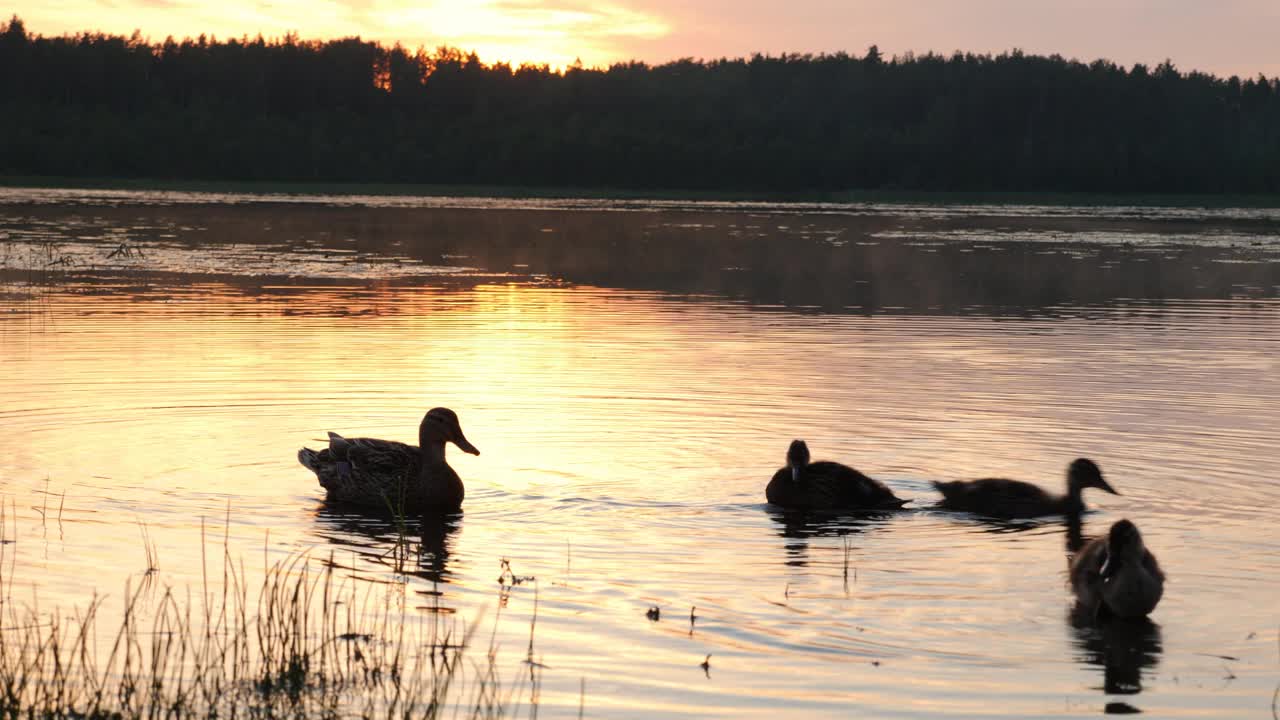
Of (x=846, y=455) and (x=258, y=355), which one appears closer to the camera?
(x=846, y=455)

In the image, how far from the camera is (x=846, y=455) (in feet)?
47.5

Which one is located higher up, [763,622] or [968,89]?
[968,89]

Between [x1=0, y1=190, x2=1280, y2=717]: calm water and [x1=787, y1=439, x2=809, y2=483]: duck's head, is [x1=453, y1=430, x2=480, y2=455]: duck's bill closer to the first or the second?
[x1=0, y1=190, x2=1280, y2=717]: calm water

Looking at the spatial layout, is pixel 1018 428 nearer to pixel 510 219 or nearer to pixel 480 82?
pixel 510 219

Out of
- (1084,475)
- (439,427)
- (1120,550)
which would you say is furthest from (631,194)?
(1120,550)

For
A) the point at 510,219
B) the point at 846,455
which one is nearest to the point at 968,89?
the point at 510,219

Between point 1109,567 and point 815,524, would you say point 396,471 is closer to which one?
point 815,524

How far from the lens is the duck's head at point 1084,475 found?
12.4 meters

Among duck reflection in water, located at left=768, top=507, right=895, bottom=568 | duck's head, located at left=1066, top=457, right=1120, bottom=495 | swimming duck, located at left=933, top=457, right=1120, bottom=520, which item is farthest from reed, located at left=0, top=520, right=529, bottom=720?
duck's head, located at left=1066, top=457, right=1120, bottom=495

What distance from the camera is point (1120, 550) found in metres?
9.20

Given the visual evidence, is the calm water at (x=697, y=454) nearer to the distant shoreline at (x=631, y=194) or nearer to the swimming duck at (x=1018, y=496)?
the swimming duck at (x=1018, y=496)

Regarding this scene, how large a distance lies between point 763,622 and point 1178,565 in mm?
3151

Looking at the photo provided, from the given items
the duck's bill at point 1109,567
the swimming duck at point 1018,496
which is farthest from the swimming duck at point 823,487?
the duck's bill at point 1109,567

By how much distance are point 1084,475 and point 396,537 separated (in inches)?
198
